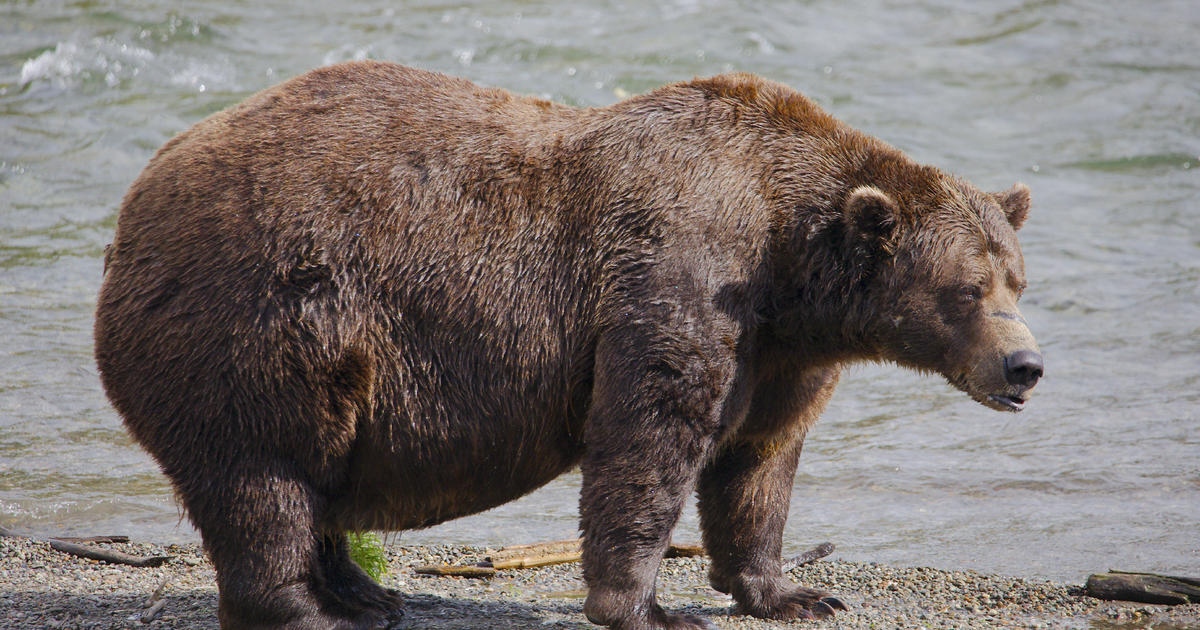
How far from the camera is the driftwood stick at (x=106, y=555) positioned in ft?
23.2

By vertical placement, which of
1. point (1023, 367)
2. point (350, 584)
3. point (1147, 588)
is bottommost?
point (350, 584)

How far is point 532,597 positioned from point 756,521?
1.24 m

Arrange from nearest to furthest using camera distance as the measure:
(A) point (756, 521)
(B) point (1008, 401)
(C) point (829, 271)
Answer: (B) point (1008, 401) < (C) point (829, 271) < (A) point (756, 521)

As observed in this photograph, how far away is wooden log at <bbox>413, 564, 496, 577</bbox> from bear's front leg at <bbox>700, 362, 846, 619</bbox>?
1258 mm

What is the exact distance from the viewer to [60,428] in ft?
30.6

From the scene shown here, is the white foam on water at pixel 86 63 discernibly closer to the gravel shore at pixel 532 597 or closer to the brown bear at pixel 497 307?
the gravel shore at pixel 532 597

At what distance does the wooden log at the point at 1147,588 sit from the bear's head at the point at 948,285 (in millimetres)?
1607

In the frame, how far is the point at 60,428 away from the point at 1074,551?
694 centimetres

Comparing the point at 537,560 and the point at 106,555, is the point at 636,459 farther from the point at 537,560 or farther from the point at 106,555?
the point at 106,555

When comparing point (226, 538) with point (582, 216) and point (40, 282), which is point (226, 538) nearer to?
point (582, 216)

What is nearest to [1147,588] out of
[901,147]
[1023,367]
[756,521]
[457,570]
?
[1023,367]

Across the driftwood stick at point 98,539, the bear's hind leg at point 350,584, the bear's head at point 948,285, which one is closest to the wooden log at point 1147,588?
the bear's head at point 948,285

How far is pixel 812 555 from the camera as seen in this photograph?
7.35m

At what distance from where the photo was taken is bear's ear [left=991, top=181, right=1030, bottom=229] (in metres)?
6.14
